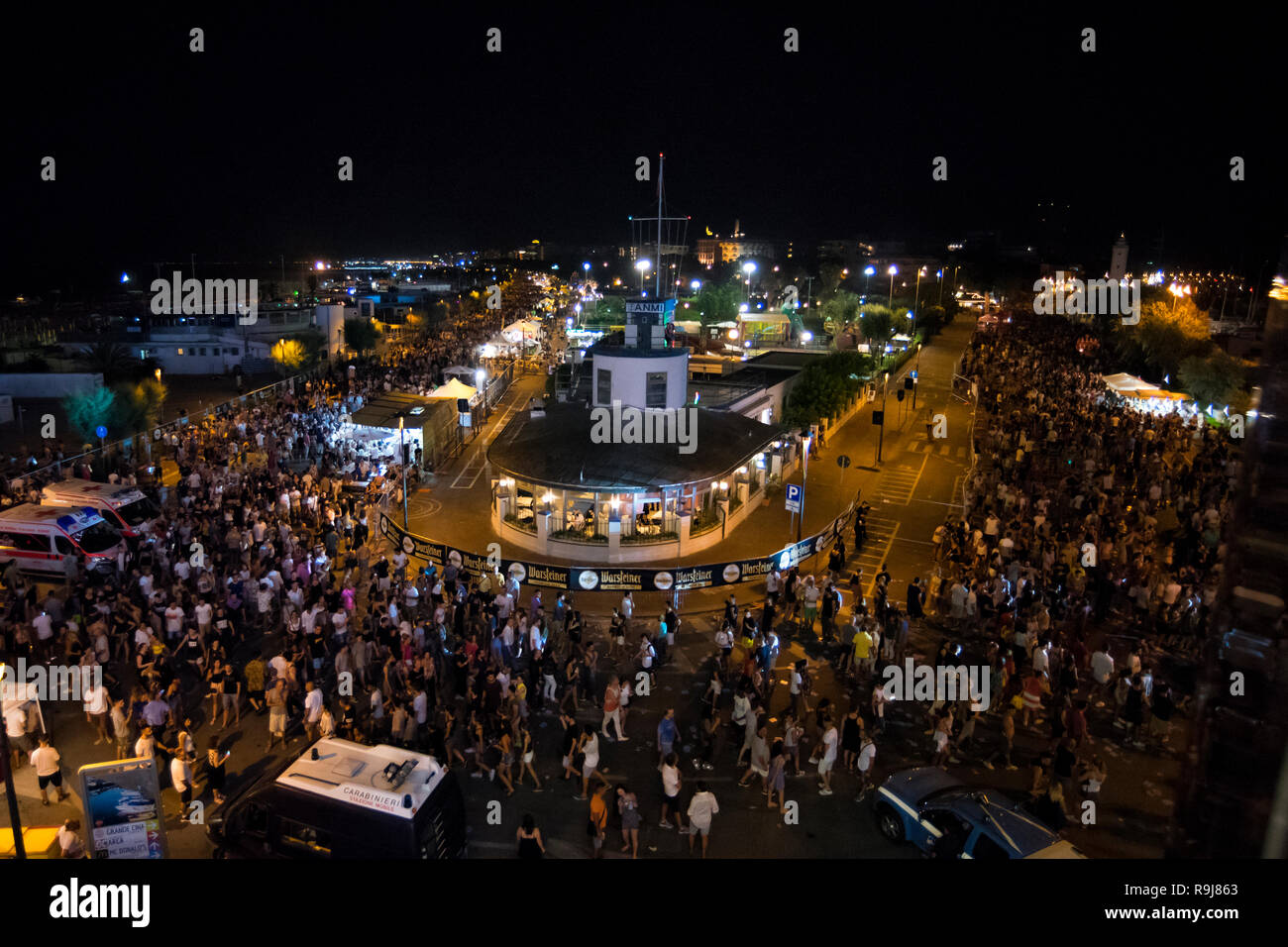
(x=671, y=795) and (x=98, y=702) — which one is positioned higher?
(x=98, y=702)

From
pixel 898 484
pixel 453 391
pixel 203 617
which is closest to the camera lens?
pixel 203 617

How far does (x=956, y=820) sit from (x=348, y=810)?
22.2 feet

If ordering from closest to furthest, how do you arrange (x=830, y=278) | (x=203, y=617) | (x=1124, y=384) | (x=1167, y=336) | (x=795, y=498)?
(x=203, y=617) < (x=795, y=498) < (x=1124, y=384) < (x=1167, y=336) < (x=830, y=278)

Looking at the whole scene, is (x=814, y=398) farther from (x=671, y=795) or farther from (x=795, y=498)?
(x=671, y=795)

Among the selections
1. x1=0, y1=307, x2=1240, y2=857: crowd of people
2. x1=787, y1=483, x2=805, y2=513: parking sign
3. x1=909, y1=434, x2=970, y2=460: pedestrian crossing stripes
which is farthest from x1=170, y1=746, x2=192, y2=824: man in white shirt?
x1=909, y1=434, x2=970, y2=460: pedestrian crossing stripes

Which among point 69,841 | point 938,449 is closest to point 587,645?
point 69,841

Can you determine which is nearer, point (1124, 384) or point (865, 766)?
point (865, 766)

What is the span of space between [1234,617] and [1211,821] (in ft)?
1.78

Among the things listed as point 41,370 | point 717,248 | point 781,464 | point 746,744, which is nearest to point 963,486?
point 781,464

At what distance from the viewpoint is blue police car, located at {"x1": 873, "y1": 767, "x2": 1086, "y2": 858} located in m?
8.72

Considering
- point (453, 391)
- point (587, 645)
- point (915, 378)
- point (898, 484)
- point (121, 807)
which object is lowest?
point (587, 645)

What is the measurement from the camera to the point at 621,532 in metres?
20.9
